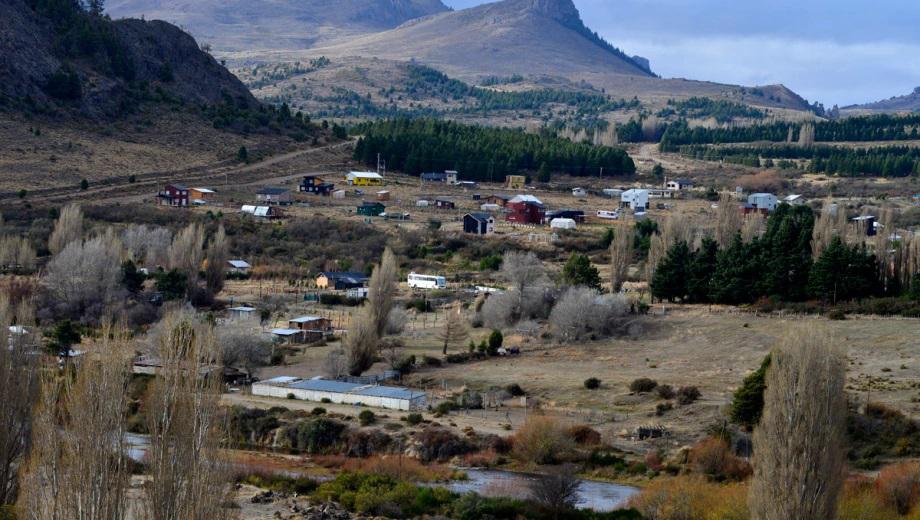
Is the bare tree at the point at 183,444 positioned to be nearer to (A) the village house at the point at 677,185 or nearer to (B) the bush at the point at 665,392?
(B) the bush at the point at 665,392

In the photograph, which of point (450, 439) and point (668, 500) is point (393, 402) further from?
point (668, 500)

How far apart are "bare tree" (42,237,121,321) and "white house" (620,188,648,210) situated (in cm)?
4259

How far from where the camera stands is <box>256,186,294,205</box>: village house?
80.2 m

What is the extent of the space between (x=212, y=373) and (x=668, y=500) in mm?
10873

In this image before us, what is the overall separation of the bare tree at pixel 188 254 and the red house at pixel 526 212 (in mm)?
27651

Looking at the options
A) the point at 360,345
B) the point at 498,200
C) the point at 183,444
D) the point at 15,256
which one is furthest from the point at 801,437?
the point at 498,200

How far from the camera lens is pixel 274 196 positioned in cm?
→ 8031

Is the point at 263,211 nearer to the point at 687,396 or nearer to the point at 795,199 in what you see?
the point at 795,199

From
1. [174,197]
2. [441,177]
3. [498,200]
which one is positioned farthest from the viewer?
[441,177]

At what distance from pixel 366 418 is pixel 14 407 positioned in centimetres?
1263

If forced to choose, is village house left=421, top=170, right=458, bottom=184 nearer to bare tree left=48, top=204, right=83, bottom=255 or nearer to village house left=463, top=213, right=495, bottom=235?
village house left=463, top=213, right=495, bottom=235

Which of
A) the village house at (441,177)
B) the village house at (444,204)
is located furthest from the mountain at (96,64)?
the village house at (444,204)

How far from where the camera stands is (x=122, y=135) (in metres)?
91.7

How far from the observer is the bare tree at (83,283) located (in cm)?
4856
